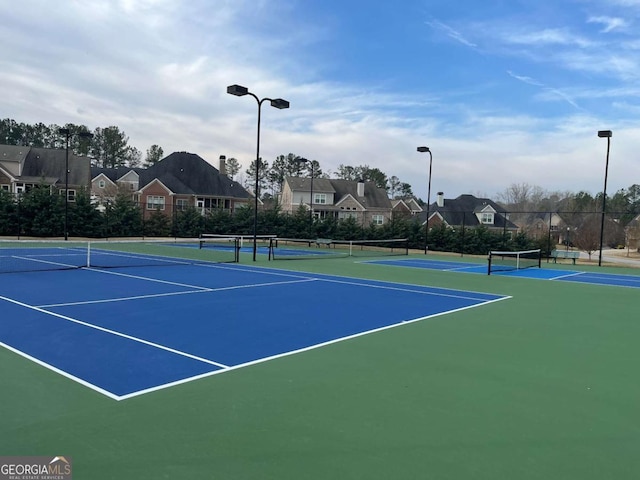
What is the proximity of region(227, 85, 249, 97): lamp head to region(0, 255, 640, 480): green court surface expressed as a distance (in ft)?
38.3

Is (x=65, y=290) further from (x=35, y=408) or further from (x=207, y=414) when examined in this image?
(x=207, y=414)

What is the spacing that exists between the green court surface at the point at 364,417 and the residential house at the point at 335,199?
171 feet

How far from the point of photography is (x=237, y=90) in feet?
53.0

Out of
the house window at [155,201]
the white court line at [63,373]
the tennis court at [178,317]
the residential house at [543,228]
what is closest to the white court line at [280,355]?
the tennis court at [178,317]

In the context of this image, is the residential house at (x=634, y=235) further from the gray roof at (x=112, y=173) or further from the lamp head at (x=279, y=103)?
the gray roof at (x=112, y=173)

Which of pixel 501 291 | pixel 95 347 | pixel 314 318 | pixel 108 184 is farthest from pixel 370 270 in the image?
pixel 108 184

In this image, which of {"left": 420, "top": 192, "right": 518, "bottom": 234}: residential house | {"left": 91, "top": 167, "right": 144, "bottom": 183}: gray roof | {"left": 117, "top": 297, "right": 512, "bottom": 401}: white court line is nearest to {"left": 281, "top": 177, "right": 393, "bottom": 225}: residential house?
{"left": 420, "top": 192, "right": 518, "bottom": 234}: residential house

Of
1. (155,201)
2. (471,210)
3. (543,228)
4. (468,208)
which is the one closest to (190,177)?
(155,201)

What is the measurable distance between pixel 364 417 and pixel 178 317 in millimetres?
4485

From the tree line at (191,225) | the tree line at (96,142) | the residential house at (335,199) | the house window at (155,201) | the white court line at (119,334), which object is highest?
the tree line at (96,142)

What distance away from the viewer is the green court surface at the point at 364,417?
3160mm

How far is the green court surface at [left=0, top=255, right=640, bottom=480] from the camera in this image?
10.4 ft

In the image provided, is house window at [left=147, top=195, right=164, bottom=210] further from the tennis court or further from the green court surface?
the green court surface

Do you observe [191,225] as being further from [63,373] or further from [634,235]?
[634,235]
